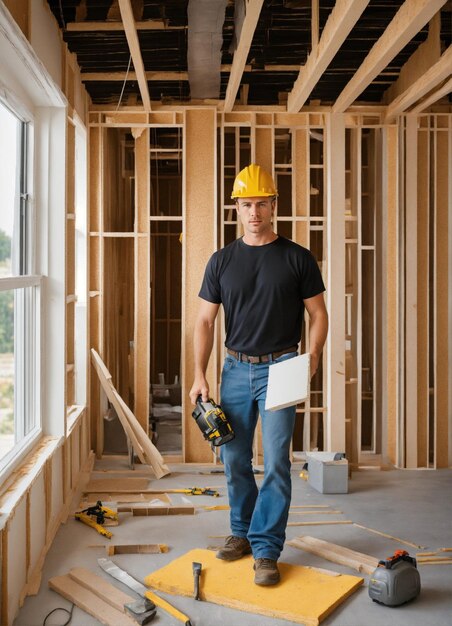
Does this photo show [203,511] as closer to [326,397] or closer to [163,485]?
[163,485]

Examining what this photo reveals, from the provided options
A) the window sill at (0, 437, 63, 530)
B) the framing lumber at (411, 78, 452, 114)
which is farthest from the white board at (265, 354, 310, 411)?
the framing lumber at (411, 78, 452, 114)

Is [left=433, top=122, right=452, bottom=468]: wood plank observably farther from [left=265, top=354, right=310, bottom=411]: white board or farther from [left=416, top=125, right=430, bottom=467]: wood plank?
[left=265, top=354, right=310, bottom=411]: white board

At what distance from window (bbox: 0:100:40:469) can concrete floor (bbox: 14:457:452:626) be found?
2.30 feet

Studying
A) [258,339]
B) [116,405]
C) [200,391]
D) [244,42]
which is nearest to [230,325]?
[258,339]

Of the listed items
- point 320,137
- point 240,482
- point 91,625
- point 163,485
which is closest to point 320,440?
point 163,485

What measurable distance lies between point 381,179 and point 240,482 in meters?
3.38

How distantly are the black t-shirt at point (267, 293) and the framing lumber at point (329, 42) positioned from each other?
118cm

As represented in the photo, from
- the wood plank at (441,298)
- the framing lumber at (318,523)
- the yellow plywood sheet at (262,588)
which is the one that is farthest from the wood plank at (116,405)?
the wood plank at (441,298)

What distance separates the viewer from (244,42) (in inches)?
169

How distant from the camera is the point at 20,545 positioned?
340cm

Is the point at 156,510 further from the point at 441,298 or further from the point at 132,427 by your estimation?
the point at 441,298

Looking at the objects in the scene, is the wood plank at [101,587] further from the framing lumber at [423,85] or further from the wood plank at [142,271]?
the framing lumber at [423,85]

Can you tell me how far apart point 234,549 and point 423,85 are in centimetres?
331

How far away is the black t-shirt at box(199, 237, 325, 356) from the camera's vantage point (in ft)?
12.3
